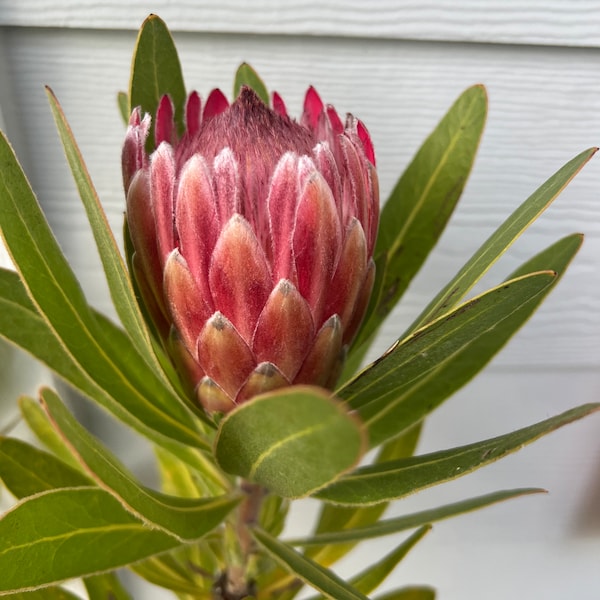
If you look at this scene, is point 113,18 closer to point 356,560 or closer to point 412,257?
point 412,257

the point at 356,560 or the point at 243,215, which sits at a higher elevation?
the point at 243,215

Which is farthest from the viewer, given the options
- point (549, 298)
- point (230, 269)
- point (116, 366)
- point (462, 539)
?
point (462, 539)

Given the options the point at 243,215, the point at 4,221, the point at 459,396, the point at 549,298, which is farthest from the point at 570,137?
the point at 4,221

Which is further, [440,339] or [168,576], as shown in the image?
[168,576]

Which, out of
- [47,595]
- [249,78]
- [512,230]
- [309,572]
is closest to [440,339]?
[512,230]

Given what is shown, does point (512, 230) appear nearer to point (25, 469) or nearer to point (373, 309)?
point (373, 309)

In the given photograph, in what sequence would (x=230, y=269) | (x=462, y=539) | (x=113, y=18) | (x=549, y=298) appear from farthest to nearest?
(x=462, y=539) < (x=549, y=298) < (x=113, y=18) < (x=230, y=269)
